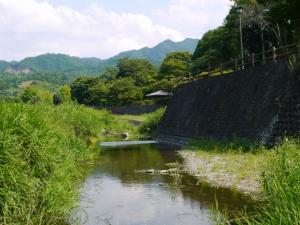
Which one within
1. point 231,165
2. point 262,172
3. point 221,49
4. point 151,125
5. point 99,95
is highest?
point 221,49

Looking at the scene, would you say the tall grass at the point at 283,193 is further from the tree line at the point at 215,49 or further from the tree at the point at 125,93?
the tree at the point at 125,93

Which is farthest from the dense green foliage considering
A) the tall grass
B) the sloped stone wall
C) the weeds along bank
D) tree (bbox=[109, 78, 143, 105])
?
the weeds along bank

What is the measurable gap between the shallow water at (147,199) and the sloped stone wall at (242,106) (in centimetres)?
585

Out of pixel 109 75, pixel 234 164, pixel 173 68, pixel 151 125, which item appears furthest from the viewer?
pixel 109 75

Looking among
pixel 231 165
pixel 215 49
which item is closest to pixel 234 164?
pixel 231 165

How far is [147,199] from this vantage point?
12430 millimetres

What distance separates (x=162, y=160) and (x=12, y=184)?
1387 cm

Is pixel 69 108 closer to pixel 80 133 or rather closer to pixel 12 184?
pixel 80 133

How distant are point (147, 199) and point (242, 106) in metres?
13.3

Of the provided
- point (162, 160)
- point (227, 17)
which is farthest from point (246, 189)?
point (227, 17)

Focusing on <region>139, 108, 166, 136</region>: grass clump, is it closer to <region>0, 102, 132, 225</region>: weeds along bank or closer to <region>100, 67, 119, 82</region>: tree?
<region>0, 102, 132, 225</region>: weeds along bank

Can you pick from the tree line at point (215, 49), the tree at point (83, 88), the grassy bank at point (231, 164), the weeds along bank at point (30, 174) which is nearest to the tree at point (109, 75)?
the tree line at point (215, 49)

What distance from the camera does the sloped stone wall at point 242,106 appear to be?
1868 cm

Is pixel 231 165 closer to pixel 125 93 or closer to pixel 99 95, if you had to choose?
pixel 125 93
